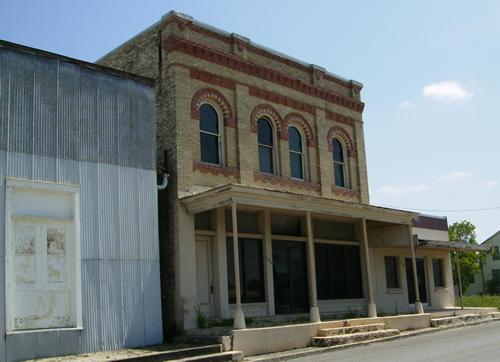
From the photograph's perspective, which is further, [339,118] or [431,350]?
[339,118]

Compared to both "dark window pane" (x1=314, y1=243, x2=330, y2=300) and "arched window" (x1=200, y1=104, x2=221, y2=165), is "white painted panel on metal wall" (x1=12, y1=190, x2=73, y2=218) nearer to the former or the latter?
"arched window" (x1=200, y1=104, x2=221, y2=165)

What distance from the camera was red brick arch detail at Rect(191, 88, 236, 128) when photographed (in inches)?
683

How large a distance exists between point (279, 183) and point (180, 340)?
6377 millimetres

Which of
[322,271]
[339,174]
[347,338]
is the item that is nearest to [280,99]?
[339,174]

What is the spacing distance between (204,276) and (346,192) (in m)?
7.43

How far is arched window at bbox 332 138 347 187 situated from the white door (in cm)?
699

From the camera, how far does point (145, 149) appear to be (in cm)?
1530

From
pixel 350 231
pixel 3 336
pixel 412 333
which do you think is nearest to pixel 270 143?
pixel 350 231

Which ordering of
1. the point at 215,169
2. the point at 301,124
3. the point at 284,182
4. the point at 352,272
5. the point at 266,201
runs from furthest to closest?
the point at 352,272
the point at 301,124
the point at 284,182
the point at 215,169
the point at 266,201

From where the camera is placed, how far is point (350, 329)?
646 inches

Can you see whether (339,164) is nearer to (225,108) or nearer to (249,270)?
(225,108)

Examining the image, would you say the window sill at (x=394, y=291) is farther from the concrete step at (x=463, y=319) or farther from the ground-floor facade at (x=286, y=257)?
the concrete step at (x=463, y=319)

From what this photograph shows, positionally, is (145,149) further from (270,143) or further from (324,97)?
(324,97)

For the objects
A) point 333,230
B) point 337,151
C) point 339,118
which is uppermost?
point 339,118
